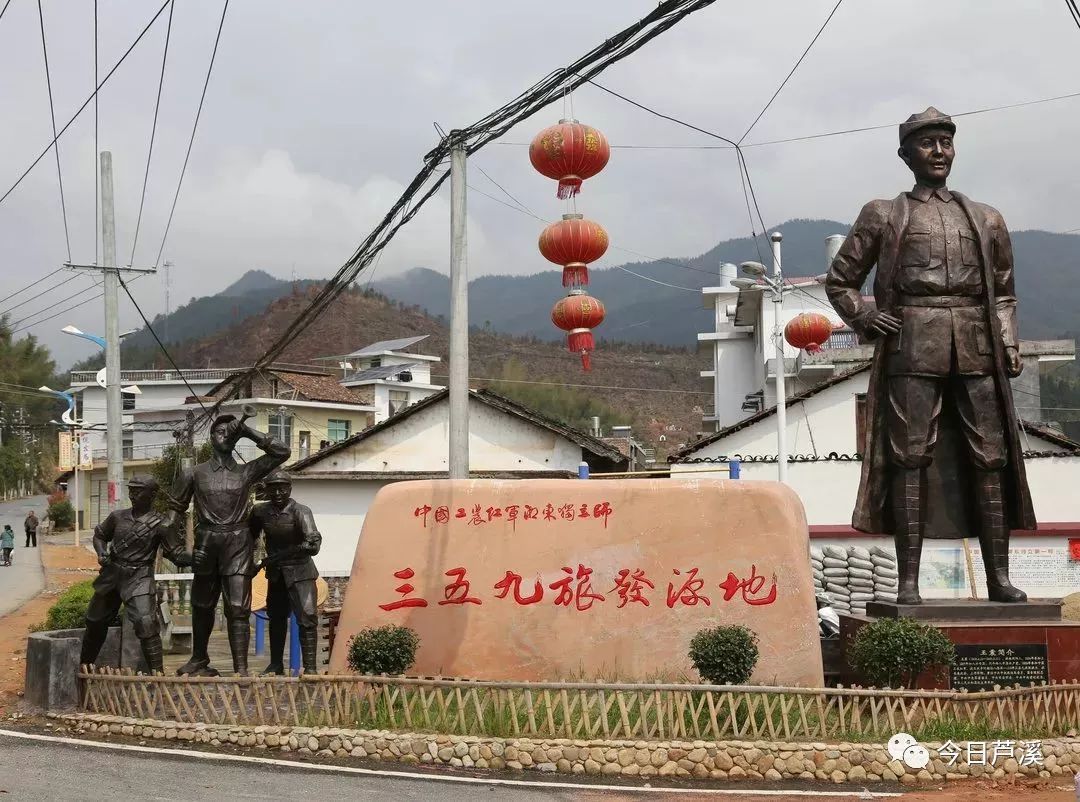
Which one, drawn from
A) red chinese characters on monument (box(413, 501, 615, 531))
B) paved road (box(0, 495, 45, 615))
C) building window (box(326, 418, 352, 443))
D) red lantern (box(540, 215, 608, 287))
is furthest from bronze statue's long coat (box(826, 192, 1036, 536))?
building window (box(326, 418, 352, 443))

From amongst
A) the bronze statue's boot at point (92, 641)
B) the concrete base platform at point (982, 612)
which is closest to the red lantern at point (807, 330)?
the concrete base platform at point (982, 612)

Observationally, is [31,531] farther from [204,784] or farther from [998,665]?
[998,665]

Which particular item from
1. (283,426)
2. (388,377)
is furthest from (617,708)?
(388,377)

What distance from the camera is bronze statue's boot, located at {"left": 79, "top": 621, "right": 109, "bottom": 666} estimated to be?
9.77 m

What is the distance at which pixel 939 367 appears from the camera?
913 cm

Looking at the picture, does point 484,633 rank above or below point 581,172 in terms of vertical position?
below

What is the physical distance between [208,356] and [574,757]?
8036 cm

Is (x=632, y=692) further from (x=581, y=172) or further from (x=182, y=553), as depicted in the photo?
(x=581, y=172)

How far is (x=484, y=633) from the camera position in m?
9.85

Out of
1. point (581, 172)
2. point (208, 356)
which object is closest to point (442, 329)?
point (208, 356)

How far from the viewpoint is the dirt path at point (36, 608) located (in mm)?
11055

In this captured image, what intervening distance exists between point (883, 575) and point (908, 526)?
36.8 feet

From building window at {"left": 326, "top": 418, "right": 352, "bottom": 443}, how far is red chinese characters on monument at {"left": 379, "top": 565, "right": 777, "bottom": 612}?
3232 centimetres

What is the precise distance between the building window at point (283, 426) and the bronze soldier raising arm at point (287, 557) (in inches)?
1129
